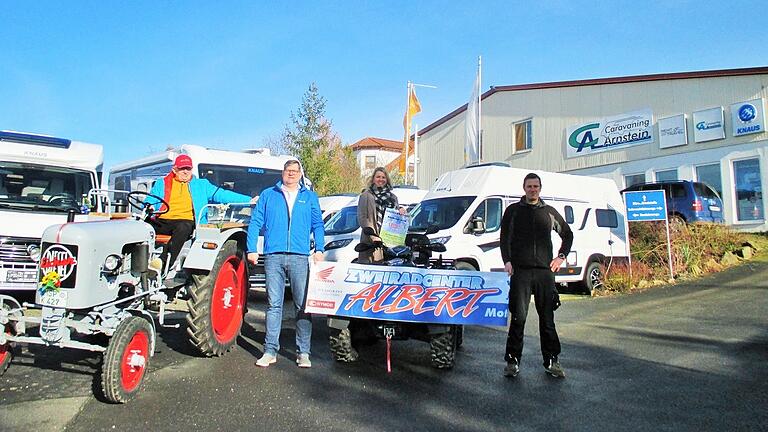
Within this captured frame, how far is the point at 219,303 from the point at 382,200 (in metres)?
2.29

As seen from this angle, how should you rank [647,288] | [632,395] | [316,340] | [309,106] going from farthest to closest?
[309,106] < [647,288] < [316,340] < [632,395]

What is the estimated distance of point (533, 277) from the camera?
528cm

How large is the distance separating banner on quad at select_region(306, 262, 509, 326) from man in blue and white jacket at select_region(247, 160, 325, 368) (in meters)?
0.38

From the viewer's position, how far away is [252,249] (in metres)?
5.49

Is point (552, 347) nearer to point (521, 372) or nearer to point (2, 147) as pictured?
point (521, 372)

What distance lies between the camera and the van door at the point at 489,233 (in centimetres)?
966

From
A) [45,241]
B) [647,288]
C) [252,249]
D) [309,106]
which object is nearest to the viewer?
[45,241]

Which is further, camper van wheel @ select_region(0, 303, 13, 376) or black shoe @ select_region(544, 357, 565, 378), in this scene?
black shoe @ select_region(544, 357, 565, 378)

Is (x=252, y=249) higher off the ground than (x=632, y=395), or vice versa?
(x=252, y=249)

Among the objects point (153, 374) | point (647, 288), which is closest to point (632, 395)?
point (153, 374)

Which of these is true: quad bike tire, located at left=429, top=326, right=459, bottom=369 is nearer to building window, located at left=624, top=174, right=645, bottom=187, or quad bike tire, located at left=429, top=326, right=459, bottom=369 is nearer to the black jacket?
the black jacket

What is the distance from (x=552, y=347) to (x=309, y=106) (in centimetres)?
1903

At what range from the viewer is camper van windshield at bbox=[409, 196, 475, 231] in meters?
10.0

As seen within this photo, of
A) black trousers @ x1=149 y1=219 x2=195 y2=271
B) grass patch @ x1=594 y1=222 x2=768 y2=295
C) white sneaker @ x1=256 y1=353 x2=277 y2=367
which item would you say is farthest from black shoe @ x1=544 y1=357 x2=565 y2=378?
grass patch @ x1=594 y1=222 x2=768 y2=295
